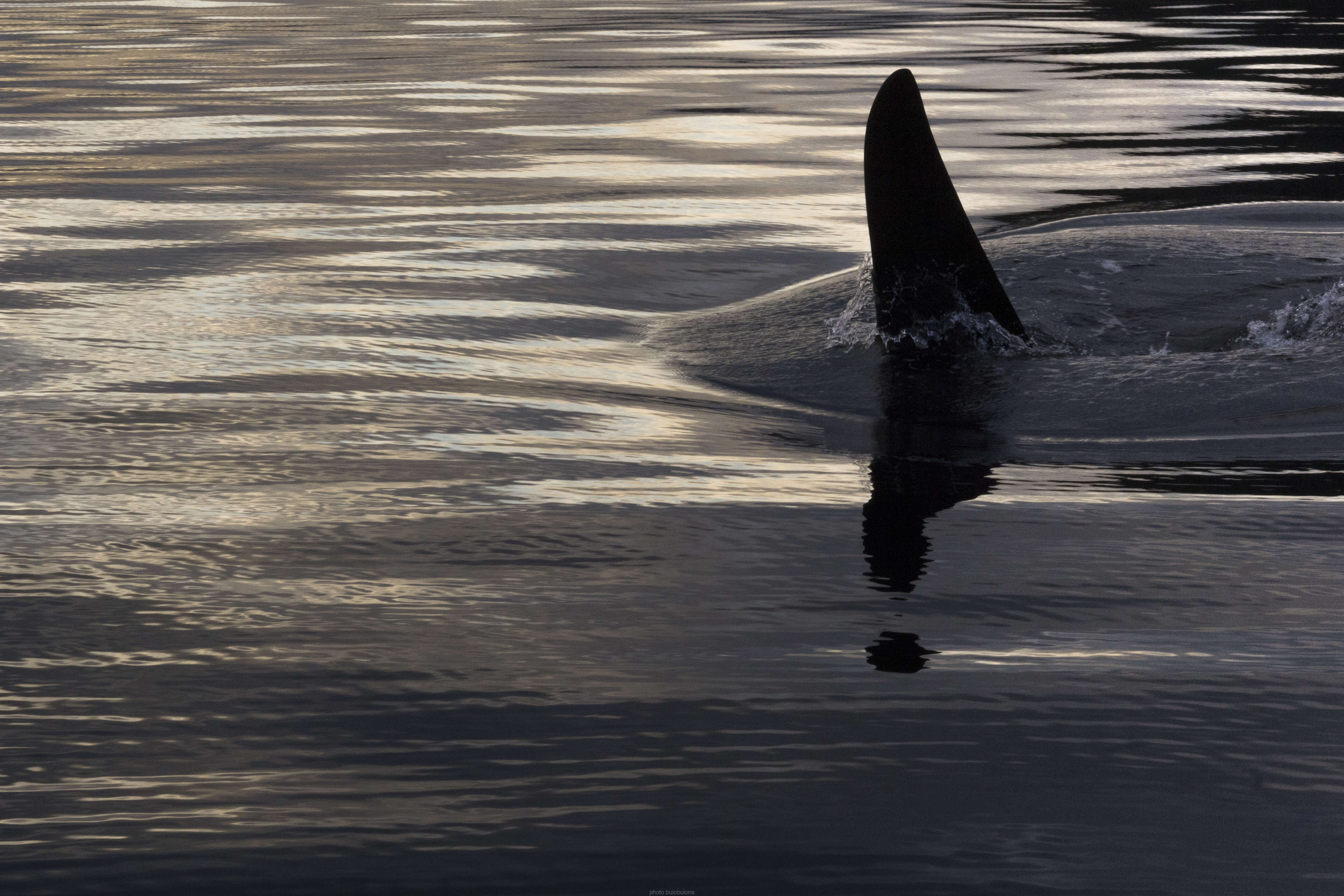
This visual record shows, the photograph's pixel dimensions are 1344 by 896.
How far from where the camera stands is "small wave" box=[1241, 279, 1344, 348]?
17.7ft

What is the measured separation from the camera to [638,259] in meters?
7.47

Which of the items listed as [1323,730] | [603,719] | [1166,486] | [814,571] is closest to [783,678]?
[603,719]

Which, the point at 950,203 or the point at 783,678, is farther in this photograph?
the point at 950,203

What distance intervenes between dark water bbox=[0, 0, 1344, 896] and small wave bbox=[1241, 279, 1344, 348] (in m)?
0.03

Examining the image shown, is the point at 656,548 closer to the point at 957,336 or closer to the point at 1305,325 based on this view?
the point at 957,336

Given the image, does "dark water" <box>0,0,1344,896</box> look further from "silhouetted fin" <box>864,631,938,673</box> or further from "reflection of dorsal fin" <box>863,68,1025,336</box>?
"reflection of dorsal fin" <box>863,68,1025,336</box>

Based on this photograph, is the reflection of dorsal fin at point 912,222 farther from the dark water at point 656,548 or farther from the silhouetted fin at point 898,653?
the silhouetted fin at point 898,653

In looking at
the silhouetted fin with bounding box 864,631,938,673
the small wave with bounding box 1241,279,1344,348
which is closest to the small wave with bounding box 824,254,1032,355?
the small wave with bounding box 1241,279,1344,348

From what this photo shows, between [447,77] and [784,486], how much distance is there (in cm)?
1277

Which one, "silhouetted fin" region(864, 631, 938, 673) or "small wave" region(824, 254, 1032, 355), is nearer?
"silhouetted fin" region(864, 631, 938, 673)

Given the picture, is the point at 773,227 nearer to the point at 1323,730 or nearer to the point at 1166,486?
the point at 1166,486

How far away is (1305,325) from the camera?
18.2ft

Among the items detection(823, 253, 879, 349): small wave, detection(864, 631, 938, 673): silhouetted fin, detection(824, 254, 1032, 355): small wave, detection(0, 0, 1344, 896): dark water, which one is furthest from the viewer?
detection(823, 253, 879, 349): small wave

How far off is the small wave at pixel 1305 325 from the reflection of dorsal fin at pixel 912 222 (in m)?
0.83
